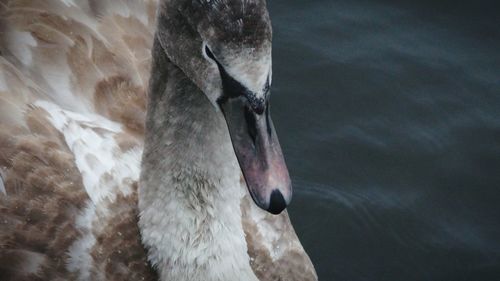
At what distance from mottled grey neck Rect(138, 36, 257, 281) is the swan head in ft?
1.03

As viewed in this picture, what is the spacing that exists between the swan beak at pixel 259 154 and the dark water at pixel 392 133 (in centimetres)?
248

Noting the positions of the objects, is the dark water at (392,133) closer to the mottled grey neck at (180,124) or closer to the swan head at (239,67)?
the mottled grey neck at (180,124)

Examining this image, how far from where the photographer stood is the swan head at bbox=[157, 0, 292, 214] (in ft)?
10.9

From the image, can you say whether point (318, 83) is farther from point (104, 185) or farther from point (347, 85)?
point (104, 185)

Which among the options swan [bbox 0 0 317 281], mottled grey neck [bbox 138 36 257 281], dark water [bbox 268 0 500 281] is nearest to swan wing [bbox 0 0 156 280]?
swan [bbox 0 0 317 281]

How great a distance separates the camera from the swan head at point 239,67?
3312 mm

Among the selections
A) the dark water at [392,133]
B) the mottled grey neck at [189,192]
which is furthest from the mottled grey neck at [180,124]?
the dark water at [392,133]

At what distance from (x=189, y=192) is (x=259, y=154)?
2.54 ft

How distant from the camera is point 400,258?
602 centimetres

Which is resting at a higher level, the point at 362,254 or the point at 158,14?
the point at 158,14

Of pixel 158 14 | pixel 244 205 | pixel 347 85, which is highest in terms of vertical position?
pixel 158 14

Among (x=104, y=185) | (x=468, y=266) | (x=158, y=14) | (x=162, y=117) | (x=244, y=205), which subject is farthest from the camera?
(x=468, y=266)

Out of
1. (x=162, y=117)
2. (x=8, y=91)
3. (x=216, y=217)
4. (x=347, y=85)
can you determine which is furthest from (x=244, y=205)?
(x=347, y=85)

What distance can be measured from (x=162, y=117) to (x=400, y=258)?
2.54 metres
